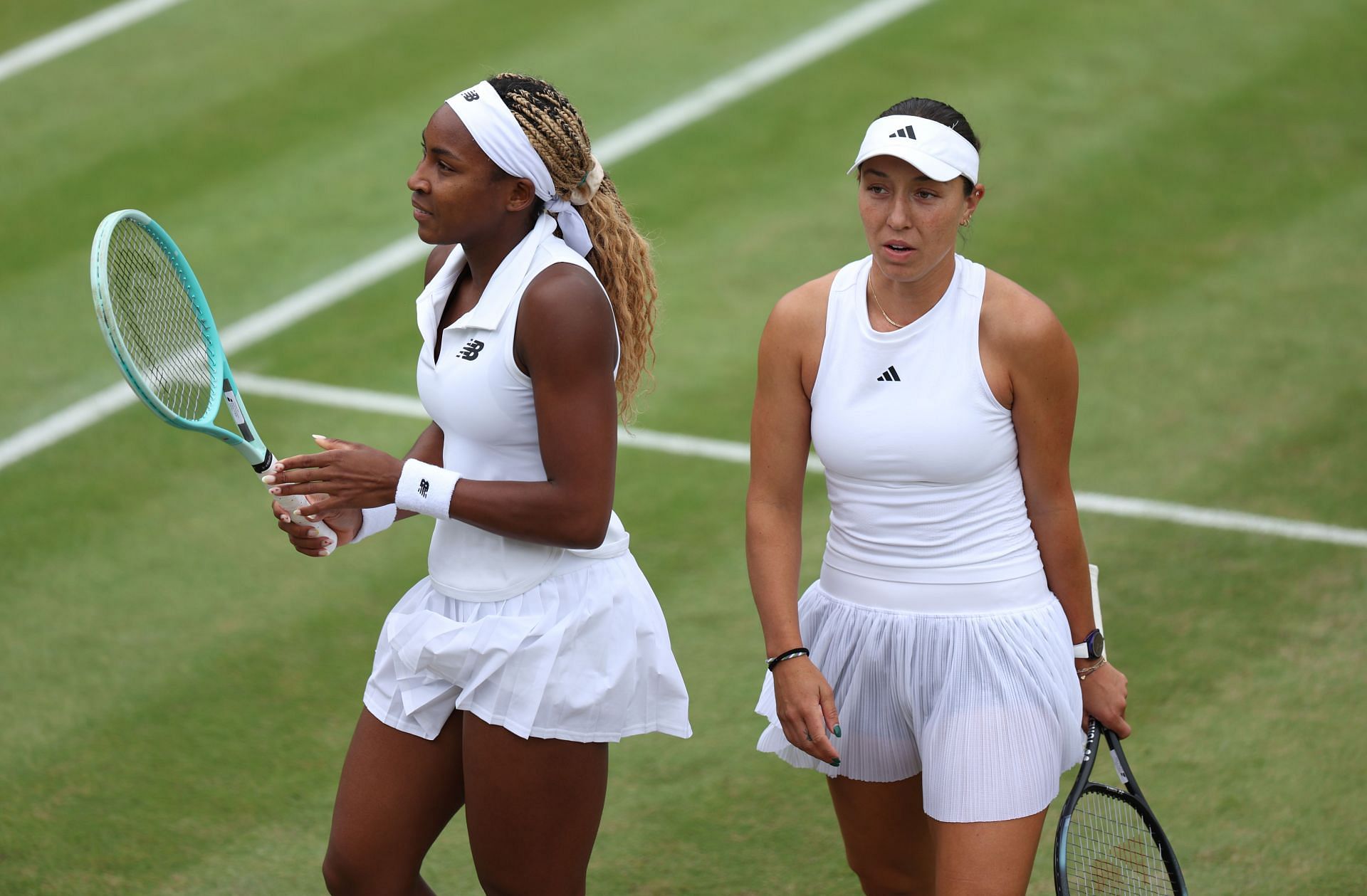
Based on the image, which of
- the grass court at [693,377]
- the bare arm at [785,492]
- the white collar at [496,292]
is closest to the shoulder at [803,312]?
the bare arm at [785,492]

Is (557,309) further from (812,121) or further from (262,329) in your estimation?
(812,121)

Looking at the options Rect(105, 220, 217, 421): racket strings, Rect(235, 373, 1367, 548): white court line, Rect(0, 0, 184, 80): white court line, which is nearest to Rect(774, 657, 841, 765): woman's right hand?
Rect(105, 220, 217, 421): racket strings

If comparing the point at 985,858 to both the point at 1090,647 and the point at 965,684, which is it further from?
the point at 1090,647

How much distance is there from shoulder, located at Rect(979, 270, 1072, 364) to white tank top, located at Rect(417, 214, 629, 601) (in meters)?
0.94

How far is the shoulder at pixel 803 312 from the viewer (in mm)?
4219

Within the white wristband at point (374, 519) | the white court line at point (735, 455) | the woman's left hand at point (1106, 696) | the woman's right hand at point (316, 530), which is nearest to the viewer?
the woman's right hand at point (316, 530)

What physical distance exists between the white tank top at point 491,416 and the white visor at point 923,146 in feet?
2.43

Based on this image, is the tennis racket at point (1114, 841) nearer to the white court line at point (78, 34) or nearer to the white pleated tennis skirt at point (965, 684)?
the white pleated tennis skirt at point (965, 684)

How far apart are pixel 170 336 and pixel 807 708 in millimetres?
1929

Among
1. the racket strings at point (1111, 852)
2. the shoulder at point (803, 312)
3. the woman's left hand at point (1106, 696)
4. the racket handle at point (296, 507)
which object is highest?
the shoulder at point (803, 312)

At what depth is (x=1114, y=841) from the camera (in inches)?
174

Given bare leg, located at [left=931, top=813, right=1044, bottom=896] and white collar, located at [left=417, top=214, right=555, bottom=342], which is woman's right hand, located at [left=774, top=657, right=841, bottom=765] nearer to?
bare leg, located at [left=931, top=813, right=1044, bottom=896]

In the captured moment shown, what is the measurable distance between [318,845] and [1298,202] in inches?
290

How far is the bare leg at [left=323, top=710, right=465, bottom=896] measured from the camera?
14.1 ft
